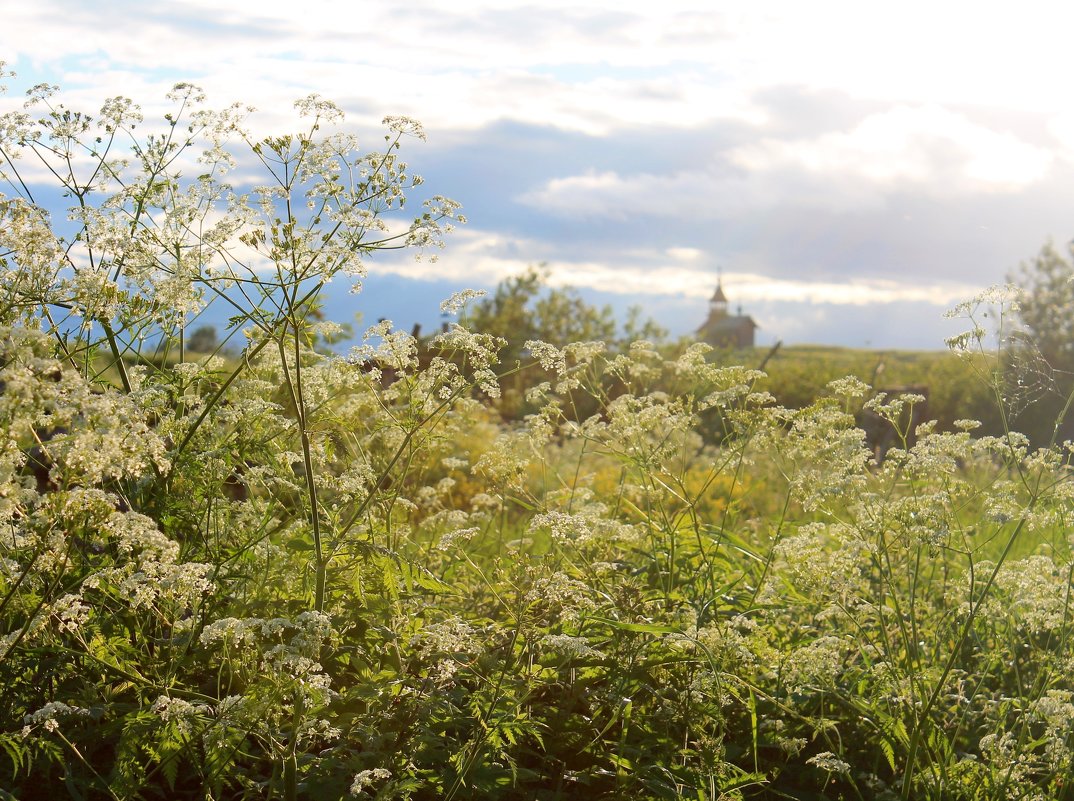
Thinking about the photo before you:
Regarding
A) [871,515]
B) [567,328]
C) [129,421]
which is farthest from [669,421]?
[567,328]

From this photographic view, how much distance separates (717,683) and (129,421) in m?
2.05

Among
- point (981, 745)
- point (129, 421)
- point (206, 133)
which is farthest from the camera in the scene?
point (206, 133)

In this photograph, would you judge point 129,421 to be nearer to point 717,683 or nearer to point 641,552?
point 717,683

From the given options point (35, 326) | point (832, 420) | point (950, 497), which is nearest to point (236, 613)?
point (35, 326)

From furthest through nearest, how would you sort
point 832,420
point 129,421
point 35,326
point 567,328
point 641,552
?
point 567,328 < point 641,552 < point 832,420 < point 35,326 < point 129,421

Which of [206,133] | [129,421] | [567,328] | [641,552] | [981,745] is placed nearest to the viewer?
[129,421]

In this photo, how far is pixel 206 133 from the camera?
388 cm

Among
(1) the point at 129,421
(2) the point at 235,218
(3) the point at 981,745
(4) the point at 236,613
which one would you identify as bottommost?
(3) the point at 981,745

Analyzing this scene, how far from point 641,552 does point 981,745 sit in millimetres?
1589

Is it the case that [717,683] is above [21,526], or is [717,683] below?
below

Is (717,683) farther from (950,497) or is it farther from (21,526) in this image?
(21,526)

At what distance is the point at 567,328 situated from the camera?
75.6ft

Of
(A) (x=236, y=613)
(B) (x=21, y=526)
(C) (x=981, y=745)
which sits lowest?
(C) (x=981, y=745)

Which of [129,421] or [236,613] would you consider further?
[236,613]
